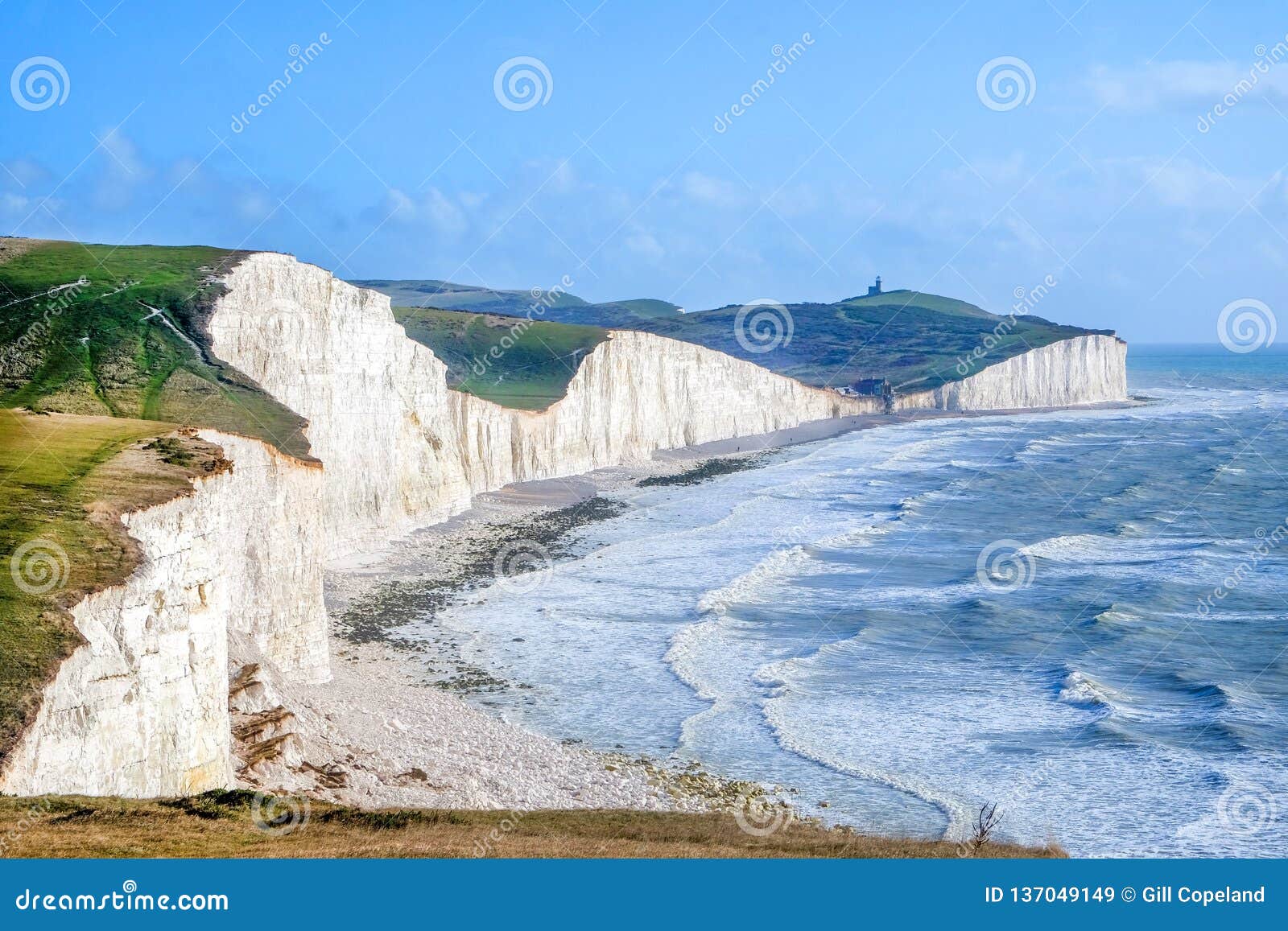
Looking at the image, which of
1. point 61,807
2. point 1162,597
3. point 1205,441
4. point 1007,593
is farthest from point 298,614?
point 1205,441

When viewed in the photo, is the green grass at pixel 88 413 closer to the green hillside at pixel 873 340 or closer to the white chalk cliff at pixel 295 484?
the white chalk cliff at pixel 295 484

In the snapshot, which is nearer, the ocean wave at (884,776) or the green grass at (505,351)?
the ocean wave at (884,776)

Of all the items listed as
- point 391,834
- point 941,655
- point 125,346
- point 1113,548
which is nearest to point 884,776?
point 941,655

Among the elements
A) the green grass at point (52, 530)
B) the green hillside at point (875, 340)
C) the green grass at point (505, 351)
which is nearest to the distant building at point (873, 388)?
the green hillside at point (875, 340)

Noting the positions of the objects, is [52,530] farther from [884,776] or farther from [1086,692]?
[1086,692]

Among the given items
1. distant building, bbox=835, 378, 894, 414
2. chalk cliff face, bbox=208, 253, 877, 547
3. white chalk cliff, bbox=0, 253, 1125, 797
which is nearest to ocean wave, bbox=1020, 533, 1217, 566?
chalk cliff face, bbox=208, 253, 877, 547

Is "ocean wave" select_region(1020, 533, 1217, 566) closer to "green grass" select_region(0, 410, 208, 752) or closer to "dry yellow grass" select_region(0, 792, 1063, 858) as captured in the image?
"dry yellow grass" select_region(0, 792, 1063, 858)
